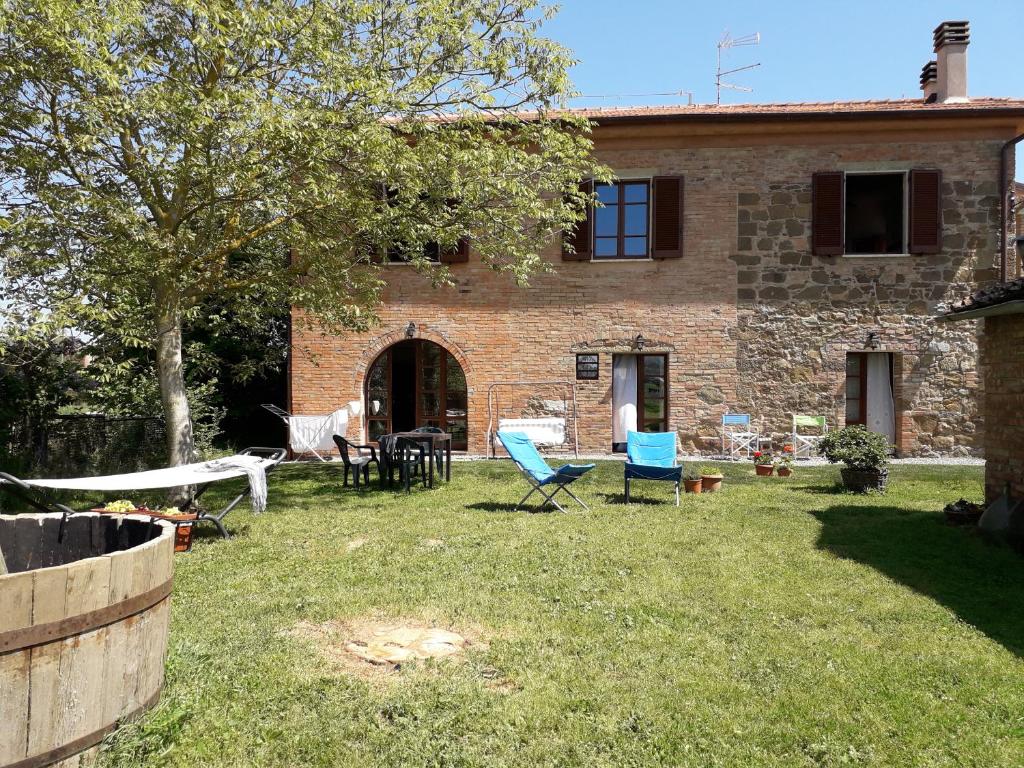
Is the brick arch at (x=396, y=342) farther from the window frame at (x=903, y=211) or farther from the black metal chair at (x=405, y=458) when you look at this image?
the window frame at (x=903, y=211)

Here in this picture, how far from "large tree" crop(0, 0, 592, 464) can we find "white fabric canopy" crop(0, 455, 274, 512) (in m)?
1.54

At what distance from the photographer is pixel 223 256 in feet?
27.1

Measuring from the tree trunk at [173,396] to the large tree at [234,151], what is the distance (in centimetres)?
3

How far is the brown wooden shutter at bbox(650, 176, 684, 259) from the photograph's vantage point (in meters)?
12.9

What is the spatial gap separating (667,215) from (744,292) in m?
1.91

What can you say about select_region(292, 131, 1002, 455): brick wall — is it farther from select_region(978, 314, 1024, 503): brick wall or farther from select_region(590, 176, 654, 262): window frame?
select_region(978, 314, 1024, 503): brick wall

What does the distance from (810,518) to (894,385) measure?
687 cm

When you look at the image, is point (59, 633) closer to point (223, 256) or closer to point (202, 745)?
point (202, 745)

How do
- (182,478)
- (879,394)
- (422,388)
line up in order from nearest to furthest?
1. (182,478)
2. (879,394)
3. (422,388)

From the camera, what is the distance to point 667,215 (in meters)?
12.9

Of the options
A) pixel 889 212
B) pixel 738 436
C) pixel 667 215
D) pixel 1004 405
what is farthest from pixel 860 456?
pixel 889 212

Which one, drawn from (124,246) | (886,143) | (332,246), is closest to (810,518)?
(332,246)

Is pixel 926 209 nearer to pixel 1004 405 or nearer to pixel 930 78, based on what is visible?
pixel 930 78

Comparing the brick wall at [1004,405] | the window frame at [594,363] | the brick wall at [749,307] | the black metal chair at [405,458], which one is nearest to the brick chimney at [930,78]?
the brick wall at [749,307]
